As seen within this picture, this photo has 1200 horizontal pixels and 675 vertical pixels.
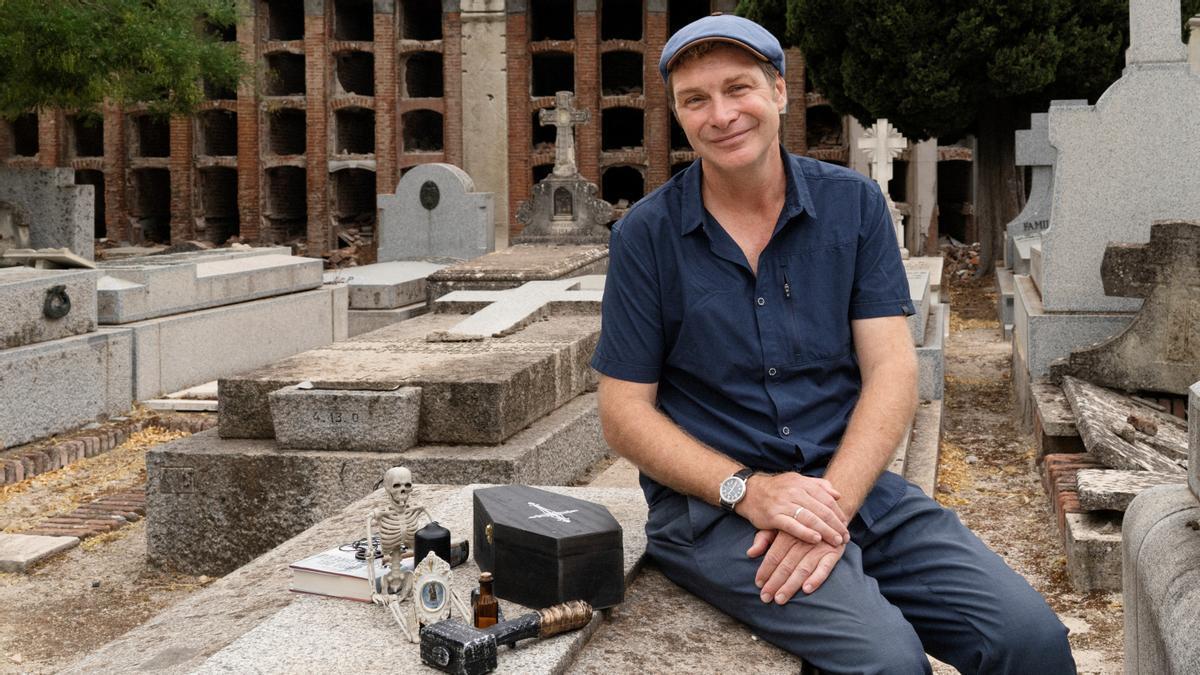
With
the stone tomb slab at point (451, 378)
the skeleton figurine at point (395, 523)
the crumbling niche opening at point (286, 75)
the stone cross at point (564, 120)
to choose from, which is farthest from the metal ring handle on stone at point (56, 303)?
the crumbling niche opening at point (286, 75)

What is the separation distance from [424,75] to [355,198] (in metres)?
2.19

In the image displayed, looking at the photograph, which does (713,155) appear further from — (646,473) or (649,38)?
(649,38)

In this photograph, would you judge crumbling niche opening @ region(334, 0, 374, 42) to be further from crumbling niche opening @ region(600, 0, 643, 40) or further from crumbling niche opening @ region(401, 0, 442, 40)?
crumbling niche opening @ region(600, 0, 643, 40)

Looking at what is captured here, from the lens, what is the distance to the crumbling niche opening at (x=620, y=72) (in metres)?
19.6

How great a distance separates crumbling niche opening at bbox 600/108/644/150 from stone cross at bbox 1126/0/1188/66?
522 inches

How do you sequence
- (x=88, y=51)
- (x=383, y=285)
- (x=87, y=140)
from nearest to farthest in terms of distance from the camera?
(x=88, y=51), (x=383, y=285), (x=87, y=140)

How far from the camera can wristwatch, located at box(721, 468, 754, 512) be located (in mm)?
2256

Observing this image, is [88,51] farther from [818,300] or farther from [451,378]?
[818,300]

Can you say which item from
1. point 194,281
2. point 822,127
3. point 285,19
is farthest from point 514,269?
point 285,19

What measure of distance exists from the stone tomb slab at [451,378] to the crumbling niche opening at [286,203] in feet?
46.1

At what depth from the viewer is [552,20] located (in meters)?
20.3

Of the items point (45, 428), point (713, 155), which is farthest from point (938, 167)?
point (713, 155)

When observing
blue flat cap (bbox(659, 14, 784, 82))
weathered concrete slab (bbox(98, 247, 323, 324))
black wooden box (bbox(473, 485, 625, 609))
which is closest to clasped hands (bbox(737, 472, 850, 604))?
black wooden box (bbox(473, 485, 625, 609))

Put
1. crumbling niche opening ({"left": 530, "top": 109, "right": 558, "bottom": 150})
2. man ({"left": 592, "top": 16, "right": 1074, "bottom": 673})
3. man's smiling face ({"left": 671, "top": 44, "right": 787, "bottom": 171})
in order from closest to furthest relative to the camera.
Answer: man ({"left": 592, "top": 16, "right": 1074, "bottom": 673})
man's smiling face ({"left": 671, "top": 44, "right": 787, "bottom": 171})
crumbling niche opening ({"left": 530, "top": 109, "right": 558, "bottom": 150})
